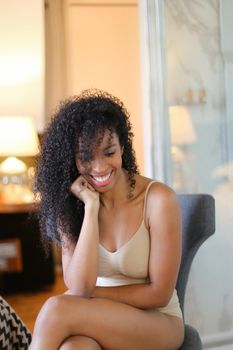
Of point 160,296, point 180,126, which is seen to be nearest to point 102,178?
point 160,296

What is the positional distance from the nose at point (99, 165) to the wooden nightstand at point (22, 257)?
220 cm

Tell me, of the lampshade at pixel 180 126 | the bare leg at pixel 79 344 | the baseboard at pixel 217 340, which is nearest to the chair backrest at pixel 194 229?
the bare leg at pixel 79 344

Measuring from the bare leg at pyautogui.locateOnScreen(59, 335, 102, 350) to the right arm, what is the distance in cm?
14

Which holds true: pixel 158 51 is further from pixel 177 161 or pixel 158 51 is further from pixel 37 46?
pixel 37 46

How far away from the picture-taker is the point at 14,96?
3.79 meters

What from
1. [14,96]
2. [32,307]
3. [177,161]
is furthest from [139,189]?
[14,96]

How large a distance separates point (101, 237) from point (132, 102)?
3018mm

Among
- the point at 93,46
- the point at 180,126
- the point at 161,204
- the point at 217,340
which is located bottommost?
the point at 217,340

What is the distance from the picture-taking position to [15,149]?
340 centimetres

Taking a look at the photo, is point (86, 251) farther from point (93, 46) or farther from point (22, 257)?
point (93, 46)

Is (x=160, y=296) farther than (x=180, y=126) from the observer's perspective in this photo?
No

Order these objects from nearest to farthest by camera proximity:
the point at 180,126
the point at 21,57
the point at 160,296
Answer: the point at 160,296
the point at 180,126
the point at 21,57

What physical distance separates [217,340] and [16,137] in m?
1.95

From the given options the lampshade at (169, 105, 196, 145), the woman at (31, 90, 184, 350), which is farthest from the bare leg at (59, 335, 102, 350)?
the lampshade at (169, 105, 196, 145)
